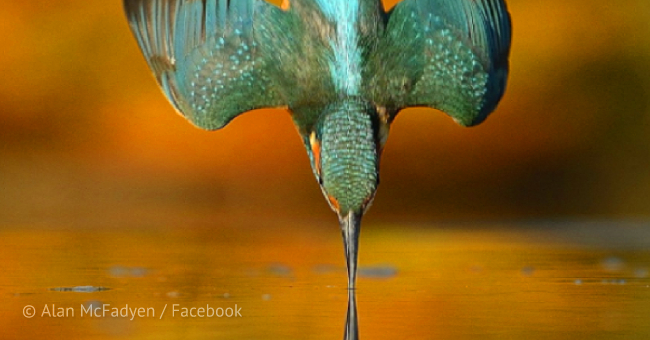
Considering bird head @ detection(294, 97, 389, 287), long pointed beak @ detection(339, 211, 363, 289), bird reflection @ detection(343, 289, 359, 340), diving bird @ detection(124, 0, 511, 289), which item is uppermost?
diving bird @ detection(124, 0, 511, 289)

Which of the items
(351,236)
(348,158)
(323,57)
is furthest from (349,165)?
(323,57)

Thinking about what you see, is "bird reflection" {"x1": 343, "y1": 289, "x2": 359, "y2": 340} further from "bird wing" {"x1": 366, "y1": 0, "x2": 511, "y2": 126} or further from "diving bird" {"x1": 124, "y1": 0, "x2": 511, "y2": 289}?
"bird wing" {"x1": 366, "y1": 0, "x2": 511, "y2": 126}

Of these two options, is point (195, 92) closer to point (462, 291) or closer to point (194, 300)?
point (194, 300)

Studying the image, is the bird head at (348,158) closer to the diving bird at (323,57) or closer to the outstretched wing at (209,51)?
the diving bird at (323,57)

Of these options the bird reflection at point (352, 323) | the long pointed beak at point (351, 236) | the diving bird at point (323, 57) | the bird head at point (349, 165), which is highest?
the diving bird at point (323, 57)

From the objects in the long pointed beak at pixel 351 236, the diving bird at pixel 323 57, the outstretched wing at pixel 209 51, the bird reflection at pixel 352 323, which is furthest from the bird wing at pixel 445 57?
the bird reflection at pixel 352 323

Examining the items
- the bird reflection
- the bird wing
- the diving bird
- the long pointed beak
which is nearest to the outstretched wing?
the diving bird
